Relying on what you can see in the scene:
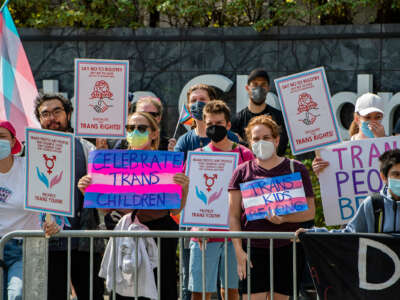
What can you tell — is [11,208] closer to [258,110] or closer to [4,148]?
[4,148]

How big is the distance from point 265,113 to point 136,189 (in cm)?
177

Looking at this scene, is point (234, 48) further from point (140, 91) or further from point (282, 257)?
point (282, 257)

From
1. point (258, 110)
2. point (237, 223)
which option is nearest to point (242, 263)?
point (237, 223)

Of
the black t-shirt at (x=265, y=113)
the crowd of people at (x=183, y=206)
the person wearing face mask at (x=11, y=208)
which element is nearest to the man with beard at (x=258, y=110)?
the black t-shirt at (x=265, y=113)

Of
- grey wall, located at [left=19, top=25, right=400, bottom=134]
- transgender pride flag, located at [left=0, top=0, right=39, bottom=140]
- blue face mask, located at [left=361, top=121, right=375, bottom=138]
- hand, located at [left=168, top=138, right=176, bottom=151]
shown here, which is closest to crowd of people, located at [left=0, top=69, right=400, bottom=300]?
blue face mask, located at [left=361, top=121, right=375, bottom=138]

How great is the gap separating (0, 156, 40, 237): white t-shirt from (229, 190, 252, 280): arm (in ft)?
5.05

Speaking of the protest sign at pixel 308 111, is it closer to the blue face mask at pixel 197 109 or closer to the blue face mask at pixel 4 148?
the blue face mask at pixel 197 109

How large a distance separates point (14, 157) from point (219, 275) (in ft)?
6.45

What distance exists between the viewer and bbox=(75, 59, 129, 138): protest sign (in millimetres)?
6723

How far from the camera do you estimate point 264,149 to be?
6215 mm

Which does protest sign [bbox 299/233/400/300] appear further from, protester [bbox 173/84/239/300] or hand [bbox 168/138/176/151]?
hand [bbox 168/138/176/151]

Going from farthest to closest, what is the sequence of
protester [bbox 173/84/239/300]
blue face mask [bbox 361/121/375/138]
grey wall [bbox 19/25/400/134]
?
grey wall [bbox 19/25/400/134] → protester [bbox 173/84/239/300] → blue face mask [bbox 361/121/375/138]

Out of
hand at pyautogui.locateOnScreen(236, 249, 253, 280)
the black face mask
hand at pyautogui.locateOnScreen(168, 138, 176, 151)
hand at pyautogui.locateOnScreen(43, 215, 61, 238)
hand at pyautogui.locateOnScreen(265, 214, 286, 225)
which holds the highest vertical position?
the black face mask

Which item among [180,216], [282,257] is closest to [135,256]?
[180,216]
